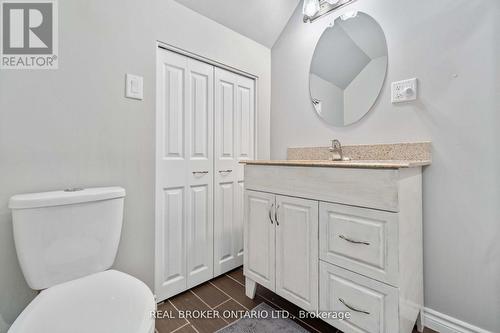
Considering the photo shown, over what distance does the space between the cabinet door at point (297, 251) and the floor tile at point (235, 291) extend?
0.26 meters

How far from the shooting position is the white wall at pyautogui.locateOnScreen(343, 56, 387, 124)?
4.87 feet

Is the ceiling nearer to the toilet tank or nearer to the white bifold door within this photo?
the white bifold door

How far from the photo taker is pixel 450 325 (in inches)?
48.4

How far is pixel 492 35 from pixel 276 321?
6.15ft

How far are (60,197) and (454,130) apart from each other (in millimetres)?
1934

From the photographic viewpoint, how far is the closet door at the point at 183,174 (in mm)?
1506

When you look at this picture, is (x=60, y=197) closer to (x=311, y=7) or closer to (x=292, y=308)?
(x=292, y=308)

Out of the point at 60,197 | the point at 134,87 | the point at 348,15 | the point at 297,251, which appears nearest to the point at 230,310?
the point at 297,251

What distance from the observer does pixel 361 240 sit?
1.03 metres

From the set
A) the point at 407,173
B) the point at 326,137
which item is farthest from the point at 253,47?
the point at 407,173

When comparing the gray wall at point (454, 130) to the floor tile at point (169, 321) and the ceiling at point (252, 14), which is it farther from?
the floor tile at point (169, 321)

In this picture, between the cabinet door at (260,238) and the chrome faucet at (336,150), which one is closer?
the cabinet door at (260,238)

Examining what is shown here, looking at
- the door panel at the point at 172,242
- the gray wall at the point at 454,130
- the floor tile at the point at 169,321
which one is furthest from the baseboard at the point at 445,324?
the door panel at the point at 172,242

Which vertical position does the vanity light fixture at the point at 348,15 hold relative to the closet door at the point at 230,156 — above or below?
above
